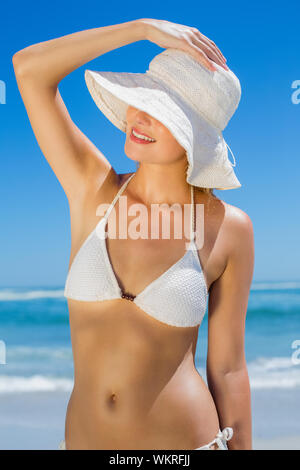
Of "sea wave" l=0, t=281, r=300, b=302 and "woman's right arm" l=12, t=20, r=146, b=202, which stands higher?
"sea wave" l=0, t=281, r=300, b=302

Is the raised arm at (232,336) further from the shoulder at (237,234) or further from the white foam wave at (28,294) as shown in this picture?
the white foam wave at (28,294)

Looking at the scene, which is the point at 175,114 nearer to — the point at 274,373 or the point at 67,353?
the point at 274,373

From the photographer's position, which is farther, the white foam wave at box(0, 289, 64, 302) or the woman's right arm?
the white foam wave at box(0, 289, 64, 302)

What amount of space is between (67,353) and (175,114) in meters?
8.05

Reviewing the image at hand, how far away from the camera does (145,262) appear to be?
235 centimetres

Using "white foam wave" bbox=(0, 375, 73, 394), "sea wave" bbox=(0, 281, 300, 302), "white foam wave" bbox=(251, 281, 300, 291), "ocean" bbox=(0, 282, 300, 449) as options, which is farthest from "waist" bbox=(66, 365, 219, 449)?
"white foam wave" bbox=(251, 281, 300, 291)

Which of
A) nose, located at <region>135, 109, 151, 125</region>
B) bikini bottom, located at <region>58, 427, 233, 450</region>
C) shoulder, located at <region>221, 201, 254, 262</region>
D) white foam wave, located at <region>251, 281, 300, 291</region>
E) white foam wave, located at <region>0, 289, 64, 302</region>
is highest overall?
white foam wave, located at <region>251, 281, 300, 291</region>

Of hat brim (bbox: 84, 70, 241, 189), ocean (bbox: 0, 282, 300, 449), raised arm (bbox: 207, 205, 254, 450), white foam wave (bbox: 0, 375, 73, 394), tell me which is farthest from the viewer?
white foam wave (bbox: 0, 375, 73, 394)

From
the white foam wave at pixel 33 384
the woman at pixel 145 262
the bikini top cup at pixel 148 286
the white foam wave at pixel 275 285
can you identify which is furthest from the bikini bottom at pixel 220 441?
the white foam wave at pixel 275 285

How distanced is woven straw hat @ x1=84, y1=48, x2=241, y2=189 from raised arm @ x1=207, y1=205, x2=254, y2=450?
24 cm

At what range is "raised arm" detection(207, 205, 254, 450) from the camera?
99.5 inches

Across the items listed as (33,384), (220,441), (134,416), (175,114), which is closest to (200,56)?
(175,114)

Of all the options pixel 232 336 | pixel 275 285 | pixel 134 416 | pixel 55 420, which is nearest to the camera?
pixel 134 416

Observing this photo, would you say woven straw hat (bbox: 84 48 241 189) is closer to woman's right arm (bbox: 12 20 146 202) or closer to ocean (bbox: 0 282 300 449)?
woman's right arm (bbox: 12 20 146 202)
